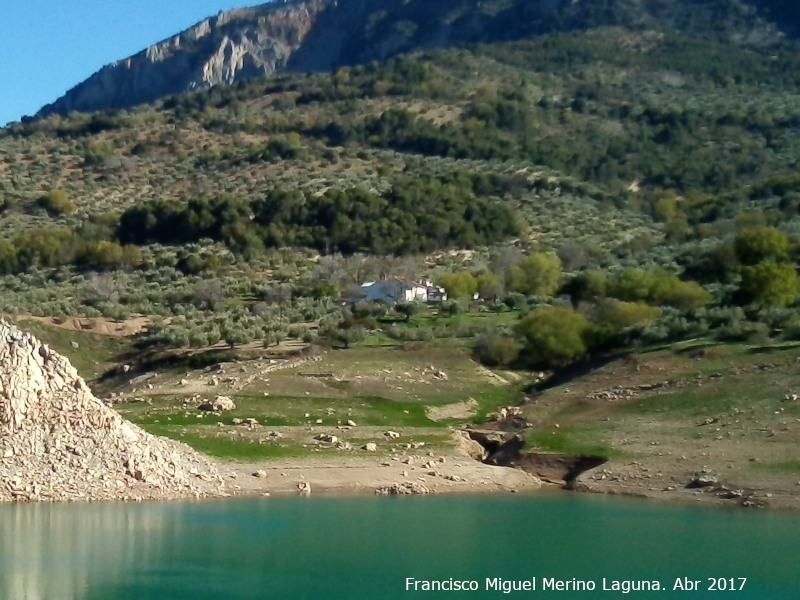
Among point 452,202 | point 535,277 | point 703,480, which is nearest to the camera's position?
point 703,480

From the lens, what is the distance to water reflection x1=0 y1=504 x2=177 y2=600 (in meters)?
21.8

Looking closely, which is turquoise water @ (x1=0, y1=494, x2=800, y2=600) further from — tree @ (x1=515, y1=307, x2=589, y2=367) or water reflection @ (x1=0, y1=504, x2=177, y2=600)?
tree @ (x1=515, y1=307, x2=589, y2=367)

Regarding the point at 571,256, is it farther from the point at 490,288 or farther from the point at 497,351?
the point at 497,351

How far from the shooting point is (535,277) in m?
73.6

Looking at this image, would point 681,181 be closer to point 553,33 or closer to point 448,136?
point 448,136

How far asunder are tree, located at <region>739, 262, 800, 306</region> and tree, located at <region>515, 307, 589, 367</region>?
755cm

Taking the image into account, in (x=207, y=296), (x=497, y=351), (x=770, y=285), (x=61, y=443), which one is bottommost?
(x=61, y=443)

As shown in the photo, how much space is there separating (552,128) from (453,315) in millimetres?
65089

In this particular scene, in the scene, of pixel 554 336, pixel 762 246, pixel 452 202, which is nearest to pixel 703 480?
pixel 554 336

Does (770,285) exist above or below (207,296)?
below

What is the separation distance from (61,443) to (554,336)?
85.5ft

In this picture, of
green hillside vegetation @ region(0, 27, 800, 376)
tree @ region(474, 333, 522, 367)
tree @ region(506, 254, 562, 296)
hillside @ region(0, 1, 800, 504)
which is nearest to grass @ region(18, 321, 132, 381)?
hillside @ region(0, 1, 800, 504)

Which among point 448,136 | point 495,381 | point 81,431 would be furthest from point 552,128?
point 81,431

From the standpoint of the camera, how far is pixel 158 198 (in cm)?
10512
